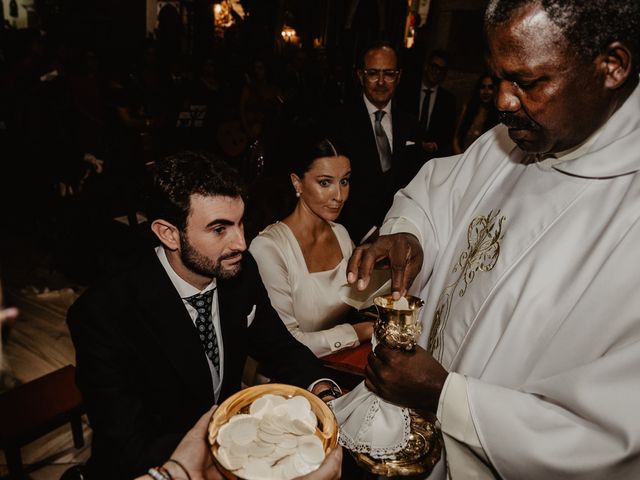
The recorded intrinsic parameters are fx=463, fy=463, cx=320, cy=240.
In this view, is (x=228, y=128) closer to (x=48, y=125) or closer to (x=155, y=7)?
→ (x=48, y=125)

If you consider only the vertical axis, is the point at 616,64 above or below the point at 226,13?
below

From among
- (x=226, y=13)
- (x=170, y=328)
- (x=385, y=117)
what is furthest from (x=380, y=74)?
(x=226, y=13)

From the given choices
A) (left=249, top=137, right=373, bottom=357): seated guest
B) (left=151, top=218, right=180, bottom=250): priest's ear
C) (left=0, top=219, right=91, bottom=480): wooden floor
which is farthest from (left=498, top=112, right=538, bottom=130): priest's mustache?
(left=0, top=219, right=91, bottom=480): wooden floor

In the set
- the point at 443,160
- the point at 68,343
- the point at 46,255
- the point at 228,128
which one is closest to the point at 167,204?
the point at 443,160

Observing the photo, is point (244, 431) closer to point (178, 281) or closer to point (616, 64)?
point (178, 281)

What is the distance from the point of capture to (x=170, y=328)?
6.32 feet

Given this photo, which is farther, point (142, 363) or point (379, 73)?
point (379, 73)

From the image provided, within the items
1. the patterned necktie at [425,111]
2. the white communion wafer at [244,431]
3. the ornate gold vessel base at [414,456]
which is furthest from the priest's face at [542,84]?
the patterned necktie at [425,111]

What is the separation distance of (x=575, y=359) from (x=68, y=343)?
4.29 meters

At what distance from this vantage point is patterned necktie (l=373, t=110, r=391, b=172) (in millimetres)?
4309

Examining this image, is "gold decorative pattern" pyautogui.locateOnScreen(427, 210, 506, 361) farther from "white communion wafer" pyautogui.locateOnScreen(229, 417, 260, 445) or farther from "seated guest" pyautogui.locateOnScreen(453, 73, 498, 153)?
"seated guest" pyautogui.locateOnScreen(453, 73, 498, 153)

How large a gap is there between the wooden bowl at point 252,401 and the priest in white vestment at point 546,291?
179 mm

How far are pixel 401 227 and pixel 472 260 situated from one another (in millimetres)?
294

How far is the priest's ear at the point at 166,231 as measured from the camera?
6.55ft
